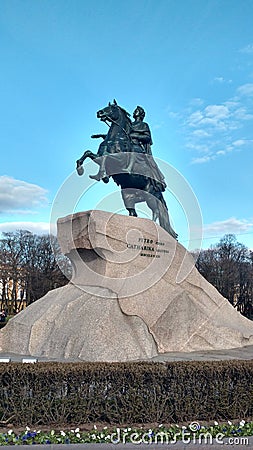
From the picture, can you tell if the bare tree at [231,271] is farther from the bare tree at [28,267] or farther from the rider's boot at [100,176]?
the rider's boot at [100,176]

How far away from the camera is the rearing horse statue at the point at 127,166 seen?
10258 mm

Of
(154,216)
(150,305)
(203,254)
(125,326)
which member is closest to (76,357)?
(125,326)

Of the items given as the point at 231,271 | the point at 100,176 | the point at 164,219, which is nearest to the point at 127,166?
the point at 100,176

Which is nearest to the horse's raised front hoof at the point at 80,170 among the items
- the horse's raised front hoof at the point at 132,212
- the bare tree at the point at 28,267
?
the horse's raised front hoof at the point at 132,212

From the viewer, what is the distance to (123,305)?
26.7 feet

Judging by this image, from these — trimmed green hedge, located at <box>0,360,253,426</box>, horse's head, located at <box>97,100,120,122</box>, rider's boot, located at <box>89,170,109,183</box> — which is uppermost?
horse's head, located at <box>97,100,120,122</box>

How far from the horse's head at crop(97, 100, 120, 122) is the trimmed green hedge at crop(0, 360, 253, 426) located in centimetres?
704

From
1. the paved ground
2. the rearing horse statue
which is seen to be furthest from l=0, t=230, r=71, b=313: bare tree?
the paved ground

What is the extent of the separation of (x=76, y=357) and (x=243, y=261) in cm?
3302

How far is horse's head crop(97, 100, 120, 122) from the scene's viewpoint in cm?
1058

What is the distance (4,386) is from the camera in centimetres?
439

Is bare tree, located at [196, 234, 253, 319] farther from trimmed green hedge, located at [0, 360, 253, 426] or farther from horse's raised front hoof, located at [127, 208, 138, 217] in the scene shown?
trimmed green hedge, located at [0, 360, 253, 426]

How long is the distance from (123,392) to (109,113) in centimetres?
746

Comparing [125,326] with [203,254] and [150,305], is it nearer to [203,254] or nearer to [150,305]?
[150,305]
